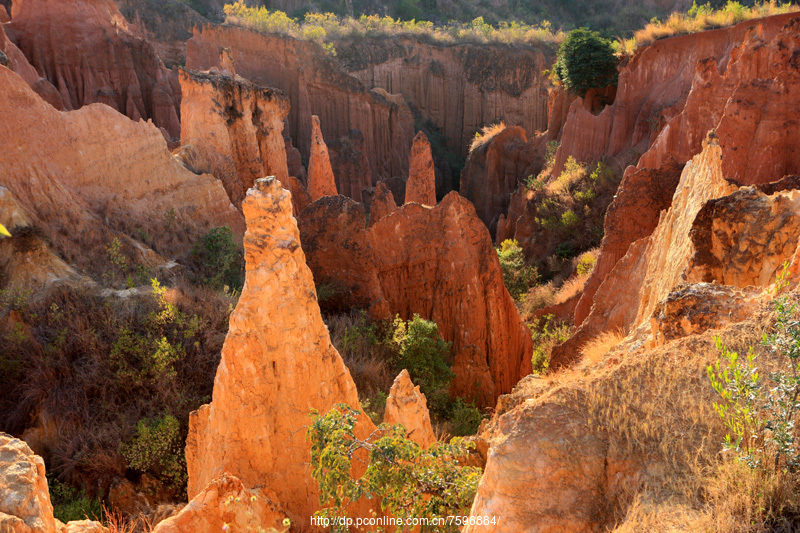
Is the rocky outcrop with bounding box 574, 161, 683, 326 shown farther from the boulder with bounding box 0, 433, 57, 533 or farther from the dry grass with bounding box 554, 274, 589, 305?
the boulder with bounding box 0, 433, 57, 533

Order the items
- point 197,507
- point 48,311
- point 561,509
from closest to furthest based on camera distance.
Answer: point 561,509
point 197,507
point 48,311

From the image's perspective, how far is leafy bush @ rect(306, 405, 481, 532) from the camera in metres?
3.75

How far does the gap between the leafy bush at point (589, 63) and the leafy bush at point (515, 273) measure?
9.76 meters

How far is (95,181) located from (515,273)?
40.0 ft

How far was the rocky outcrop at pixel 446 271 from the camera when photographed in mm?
11555

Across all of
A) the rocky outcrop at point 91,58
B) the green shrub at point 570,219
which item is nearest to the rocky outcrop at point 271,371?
the green shrub at point 570,219

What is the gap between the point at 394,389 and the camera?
6184 millimetres

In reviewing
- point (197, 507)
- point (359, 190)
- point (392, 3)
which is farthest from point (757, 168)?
point (392, 3)

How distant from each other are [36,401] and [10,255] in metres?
3.02

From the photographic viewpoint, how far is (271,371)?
17.5 ft

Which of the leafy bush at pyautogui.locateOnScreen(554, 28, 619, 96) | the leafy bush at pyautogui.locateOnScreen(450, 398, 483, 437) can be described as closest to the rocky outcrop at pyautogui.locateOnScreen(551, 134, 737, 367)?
the leafy bush at pyautogui.locateOnScreen(450, 398, 483, 437)

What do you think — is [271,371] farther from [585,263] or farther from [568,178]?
[568,178]

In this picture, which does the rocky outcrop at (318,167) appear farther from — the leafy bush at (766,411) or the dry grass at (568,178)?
the leafy bush at (766,411)

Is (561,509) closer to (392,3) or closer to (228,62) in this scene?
(228,62)
